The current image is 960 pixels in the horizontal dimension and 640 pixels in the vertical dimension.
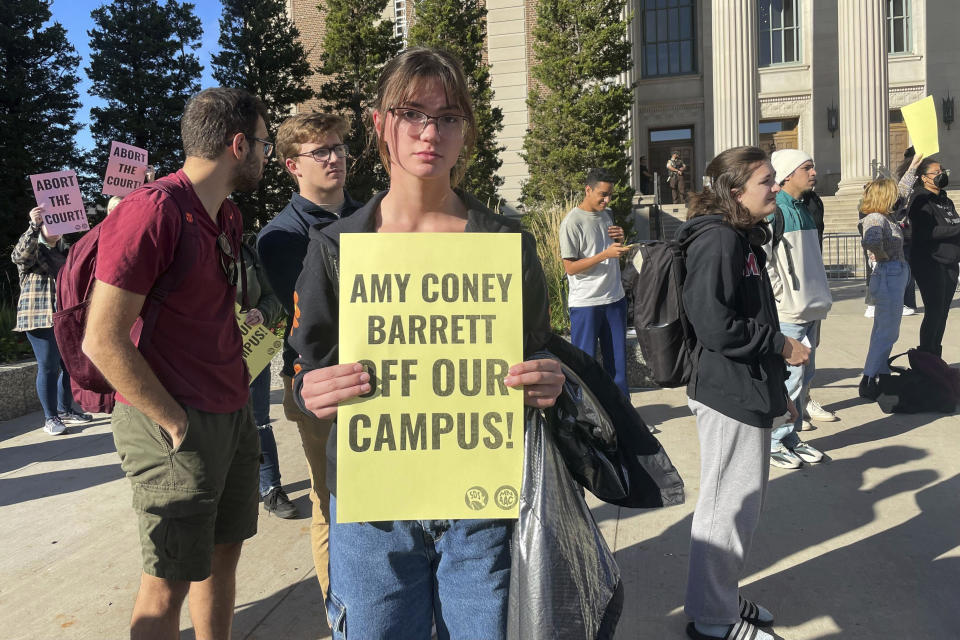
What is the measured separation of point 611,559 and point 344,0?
19.9 meters

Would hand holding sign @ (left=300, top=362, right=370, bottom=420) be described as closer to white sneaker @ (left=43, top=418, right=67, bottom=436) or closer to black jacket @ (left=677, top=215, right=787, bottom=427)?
black jacket @ (left=677, top=215, right=787, bottom=427)

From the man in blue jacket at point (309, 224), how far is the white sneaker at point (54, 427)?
4.68m

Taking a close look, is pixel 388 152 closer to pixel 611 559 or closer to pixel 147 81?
pixel 611 559

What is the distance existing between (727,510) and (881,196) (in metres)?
5.11

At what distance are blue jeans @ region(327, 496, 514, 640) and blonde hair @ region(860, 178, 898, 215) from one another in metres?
6.40

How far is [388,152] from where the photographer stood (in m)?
1.89

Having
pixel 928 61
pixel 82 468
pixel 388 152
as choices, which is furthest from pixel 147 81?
pixel 928 61

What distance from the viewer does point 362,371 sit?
1.66m

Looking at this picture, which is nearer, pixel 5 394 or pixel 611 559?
pixel 611 559

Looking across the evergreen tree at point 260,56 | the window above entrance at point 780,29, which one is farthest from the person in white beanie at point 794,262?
the window above entrance at point 780,29

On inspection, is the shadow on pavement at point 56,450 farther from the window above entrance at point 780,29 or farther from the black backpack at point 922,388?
the window above entrance at point 780,29

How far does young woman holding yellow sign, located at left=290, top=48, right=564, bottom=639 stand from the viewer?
173cm

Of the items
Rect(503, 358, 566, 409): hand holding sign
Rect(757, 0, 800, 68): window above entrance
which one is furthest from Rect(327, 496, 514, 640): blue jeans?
Rect(757, 0, 800, 68): window above entrance

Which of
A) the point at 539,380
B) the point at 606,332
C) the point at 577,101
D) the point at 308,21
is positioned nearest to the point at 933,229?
the point at 606,332
